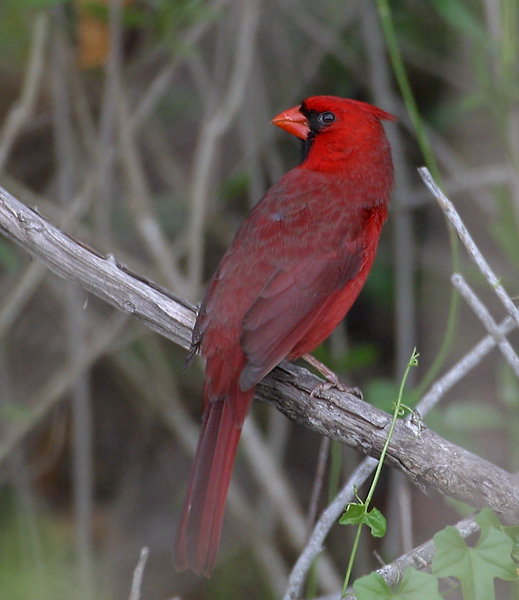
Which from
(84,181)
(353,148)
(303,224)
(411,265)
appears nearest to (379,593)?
(303,224)

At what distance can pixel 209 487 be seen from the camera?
7.87ft

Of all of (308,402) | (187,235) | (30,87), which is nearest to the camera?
(308,402)

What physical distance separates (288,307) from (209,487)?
1.89 ft

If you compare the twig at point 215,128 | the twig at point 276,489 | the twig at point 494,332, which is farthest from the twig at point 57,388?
the twig at point 494,332

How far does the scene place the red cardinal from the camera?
2.40 meters

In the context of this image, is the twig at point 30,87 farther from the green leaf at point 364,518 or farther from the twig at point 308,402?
the green leaf at point 364,518

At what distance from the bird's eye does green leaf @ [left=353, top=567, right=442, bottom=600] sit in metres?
1.85

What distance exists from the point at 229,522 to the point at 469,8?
110 inches

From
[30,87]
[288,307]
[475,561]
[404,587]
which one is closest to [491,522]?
[475,561]

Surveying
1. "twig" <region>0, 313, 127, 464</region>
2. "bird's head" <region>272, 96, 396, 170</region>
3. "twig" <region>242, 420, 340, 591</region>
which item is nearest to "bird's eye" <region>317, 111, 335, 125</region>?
"bird's head" <region>272, 96, 396, 170</region>

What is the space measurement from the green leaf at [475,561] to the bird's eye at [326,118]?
1791 mm

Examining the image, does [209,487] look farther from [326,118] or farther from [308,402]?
[326,118]

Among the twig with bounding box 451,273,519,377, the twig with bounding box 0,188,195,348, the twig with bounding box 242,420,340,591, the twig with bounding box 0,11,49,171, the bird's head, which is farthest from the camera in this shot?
the twig with bounding box 242,420,340,591

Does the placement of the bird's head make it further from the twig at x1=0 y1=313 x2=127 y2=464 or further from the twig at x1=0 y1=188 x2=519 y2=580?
the twig at x1=0 y1=313 x2=127 y2=464
